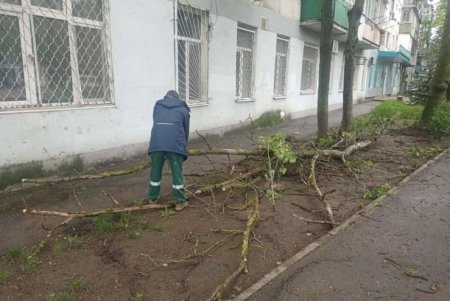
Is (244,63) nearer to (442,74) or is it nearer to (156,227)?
(442,74)

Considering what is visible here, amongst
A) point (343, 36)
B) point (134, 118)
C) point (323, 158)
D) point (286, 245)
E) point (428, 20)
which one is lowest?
point (286, 245)

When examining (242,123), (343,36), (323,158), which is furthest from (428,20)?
(323,158)

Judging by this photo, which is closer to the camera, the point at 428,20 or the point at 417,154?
the point at 417,154

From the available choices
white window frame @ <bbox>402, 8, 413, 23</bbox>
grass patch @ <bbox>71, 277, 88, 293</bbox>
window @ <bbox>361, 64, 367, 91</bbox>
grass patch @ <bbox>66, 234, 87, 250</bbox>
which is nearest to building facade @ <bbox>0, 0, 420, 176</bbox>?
grass patch @ <bbox>66, 234, 87, 250</bbox>

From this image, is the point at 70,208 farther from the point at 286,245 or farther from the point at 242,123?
the point at 242,123

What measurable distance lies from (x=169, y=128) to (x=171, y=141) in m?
0.17

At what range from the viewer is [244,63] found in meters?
10.4

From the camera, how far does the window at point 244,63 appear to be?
10.1 m

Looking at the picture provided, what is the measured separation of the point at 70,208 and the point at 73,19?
313cm

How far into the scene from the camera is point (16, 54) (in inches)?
205

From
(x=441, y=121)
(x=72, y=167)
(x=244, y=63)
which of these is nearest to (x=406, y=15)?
(x=441, y=121)

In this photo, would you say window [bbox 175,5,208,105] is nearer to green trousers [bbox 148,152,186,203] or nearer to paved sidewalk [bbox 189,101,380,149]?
paved sidewalk [bbox 189,101,380,149]

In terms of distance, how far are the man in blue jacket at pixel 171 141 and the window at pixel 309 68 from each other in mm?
10574

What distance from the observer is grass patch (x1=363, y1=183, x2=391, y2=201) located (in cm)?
527
